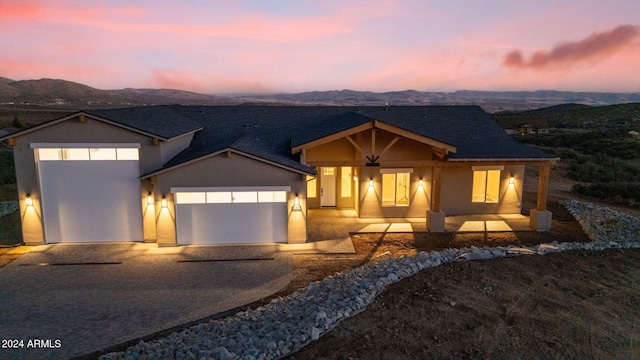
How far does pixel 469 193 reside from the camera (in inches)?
616

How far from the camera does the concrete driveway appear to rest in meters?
7.27

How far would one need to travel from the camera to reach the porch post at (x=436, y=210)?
546 inches

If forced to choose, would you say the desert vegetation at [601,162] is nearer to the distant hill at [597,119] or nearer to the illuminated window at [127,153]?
the distant hill at [597,119]

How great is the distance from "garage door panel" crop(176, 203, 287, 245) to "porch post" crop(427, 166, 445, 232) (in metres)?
5.10

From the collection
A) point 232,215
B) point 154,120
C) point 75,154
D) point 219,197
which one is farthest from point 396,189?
point 75,154

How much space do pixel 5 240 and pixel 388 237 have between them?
12407mm

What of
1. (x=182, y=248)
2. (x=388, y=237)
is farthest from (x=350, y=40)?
(x=182, y=248)

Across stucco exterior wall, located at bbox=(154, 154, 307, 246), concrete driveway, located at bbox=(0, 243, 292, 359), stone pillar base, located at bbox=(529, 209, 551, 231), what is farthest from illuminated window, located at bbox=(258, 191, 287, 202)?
stone pillar base, located at bbox=(529, 209, 551, 231)

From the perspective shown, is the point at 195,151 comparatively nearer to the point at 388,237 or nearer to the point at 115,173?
the point at 115,173

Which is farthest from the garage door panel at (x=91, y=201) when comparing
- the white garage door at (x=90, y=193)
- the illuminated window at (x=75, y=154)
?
the illuminated window at (x=75, y=154)

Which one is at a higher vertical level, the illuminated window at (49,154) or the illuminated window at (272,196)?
the illuminated window at (49,154)

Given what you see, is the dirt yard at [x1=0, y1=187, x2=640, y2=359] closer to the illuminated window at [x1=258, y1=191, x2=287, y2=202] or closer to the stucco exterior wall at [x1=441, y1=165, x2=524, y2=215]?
the illuminated window at [x1=258, y1=191, x2=287, y2=202]

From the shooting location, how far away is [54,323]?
763 cm

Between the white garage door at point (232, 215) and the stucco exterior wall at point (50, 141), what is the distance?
1594 mm
